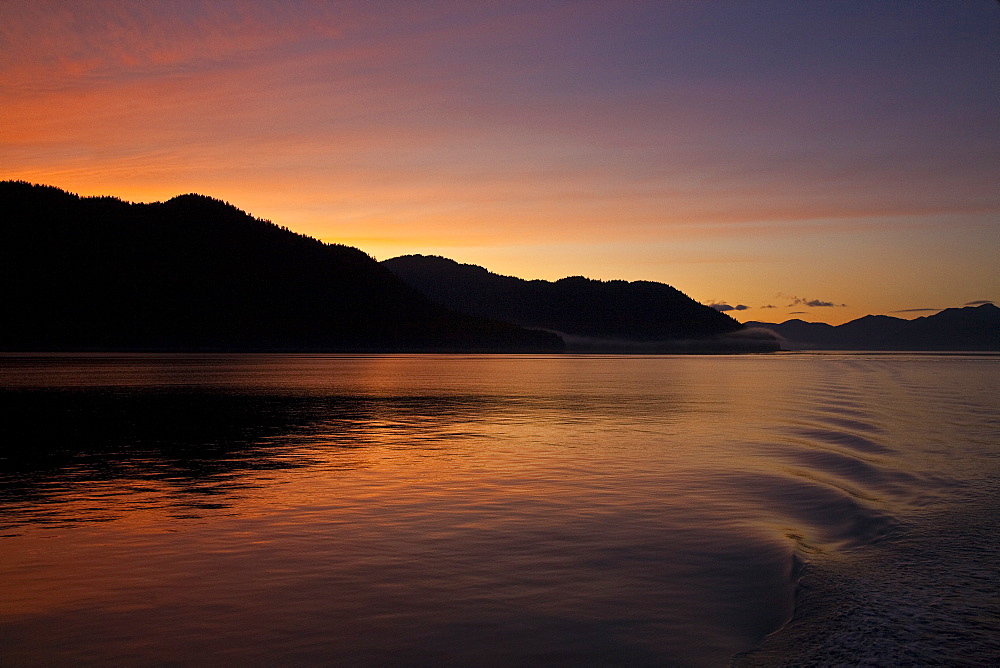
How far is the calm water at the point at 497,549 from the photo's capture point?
27.1 ft

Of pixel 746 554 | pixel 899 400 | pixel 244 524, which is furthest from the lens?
pixel 899 400

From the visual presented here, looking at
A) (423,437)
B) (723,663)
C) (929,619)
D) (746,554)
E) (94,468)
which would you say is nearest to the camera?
(723,663)

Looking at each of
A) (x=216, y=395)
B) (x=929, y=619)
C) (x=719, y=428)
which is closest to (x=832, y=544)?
(x=929, y=619)

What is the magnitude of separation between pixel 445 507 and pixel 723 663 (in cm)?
867

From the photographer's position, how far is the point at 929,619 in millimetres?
8898

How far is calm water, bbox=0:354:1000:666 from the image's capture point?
8.27m

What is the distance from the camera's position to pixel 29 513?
14883 mm

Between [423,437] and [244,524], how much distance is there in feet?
47.8

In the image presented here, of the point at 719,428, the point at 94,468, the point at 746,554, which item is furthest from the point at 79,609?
the point at 719,428

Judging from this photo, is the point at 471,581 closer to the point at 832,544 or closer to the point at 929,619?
the point at 929,619

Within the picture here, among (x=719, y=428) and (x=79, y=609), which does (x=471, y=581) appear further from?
(x=719, y=428)

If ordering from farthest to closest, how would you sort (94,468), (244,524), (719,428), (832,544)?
1. (719,428)
2. (94,468)
3. (244,524)
4. (832,544)

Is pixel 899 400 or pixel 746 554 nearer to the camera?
pixel 746 554

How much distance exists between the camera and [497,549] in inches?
484
